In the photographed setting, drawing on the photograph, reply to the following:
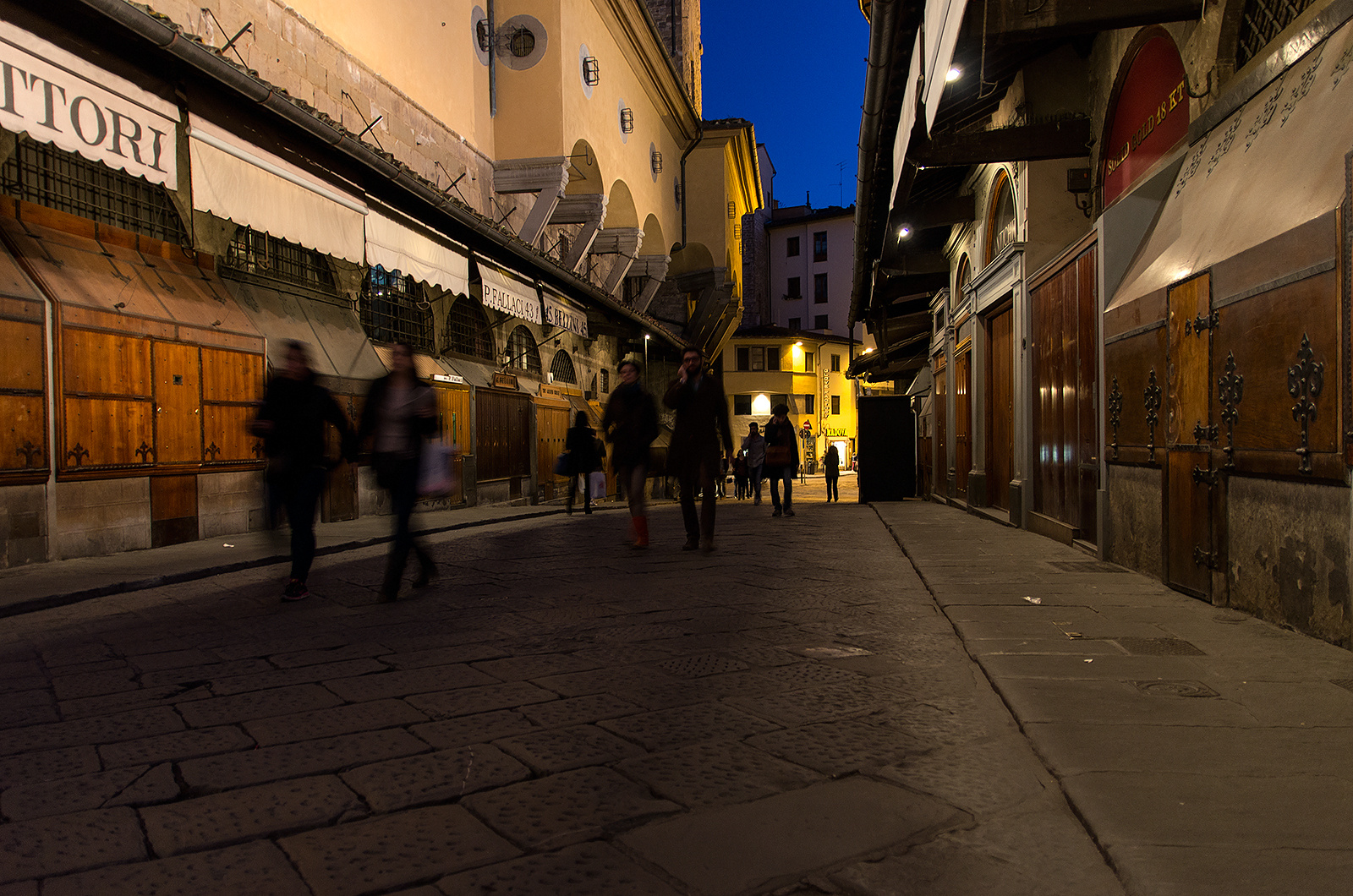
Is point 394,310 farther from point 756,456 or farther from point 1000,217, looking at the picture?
point 1000,217

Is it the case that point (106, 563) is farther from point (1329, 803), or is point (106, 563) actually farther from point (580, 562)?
point (1329, 803)

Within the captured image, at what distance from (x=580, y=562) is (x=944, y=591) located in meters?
3.26

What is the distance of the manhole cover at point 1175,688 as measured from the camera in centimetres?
353

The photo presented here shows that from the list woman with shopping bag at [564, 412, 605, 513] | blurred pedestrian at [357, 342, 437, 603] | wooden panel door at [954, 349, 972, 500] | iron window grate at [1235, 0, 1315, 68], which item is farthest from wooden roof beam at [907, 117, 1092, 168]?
woman with shopping bag at [564, 412, 605, 513]

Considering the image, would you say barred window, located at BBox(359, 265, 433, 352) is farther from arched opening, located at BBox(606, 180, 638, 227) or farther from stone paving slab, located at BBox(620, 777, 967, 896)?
stone paving slab, located at BBox(620, 777, 967, 896)

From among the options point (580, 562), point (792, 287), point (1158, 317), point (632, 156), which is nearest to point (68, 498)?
point (580, 562)

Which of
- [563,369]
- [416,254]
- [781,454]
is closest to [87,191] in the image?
[416,254]

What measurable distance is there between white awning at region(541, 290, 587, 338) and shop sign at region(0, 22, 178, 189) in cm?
1009

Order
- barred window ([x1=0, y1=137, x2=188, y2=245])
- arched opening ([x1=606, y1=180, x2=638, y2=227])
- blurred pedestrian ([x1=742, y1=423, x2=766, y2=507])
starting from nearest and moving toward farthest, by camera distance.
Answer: barred window ([x1=0, y1=137, x2=188, y2=245])
blurred pedestrian ([x1=742, y1=423, x2=766, y2=507])
arched opening ([x1=606, y1=180, x2=638, y2=227])

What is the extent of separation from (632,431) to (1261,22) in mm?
5503

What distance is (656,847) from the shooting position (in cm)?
226

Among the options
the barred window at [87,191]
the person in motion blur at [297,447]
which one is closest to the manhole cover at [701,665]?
the person in motion blur at [297,447]

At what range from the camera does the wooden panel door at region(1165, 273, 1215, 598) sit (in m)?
5.55

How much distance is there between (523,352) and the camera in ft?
67.9
